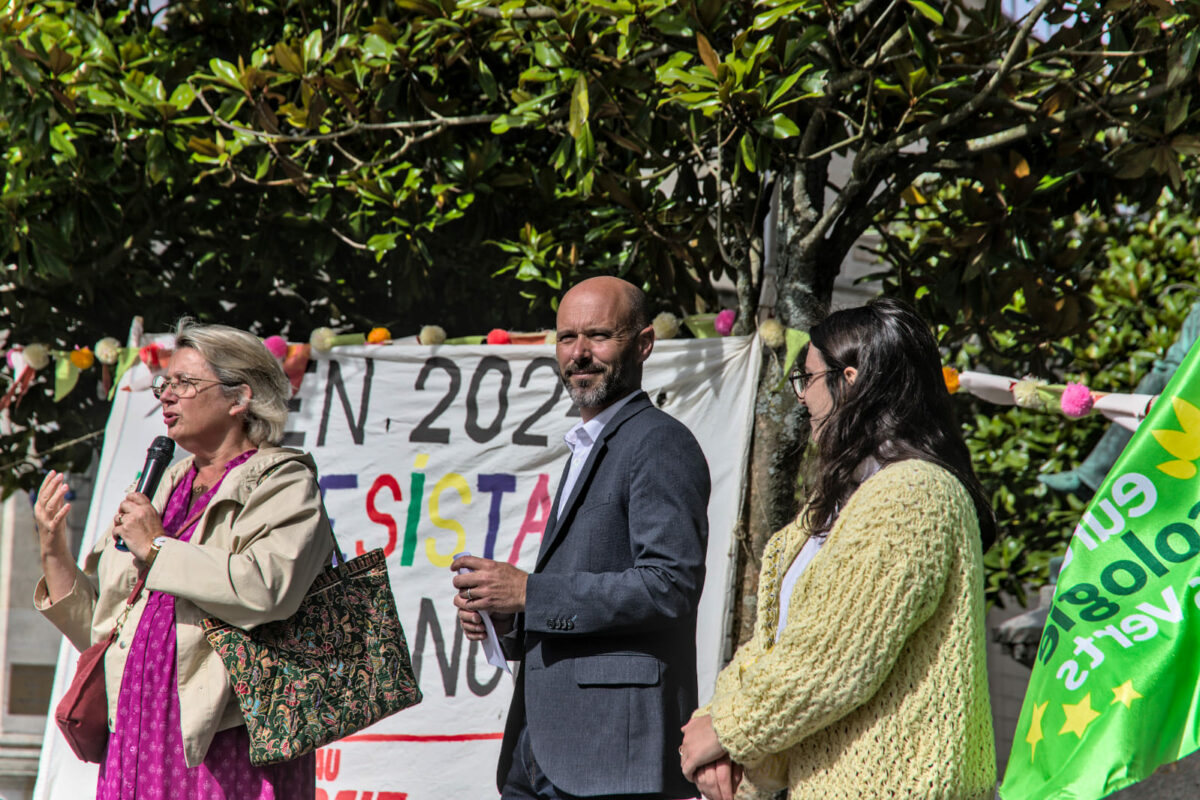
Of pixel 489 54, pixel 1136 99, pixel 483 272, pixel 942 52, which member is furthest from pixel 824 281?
pixel 483 272

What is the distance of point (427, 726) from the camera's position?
4551mm

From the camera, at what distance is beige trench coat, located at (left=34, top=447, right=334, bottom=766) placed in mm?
2828

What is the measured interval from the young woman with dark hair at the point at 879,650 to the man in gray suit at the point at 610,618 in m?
0.43

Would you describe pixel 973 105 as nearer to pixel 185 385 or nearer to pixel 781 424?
pixel 781 424

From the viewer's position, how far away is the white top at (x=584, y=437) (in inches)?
111

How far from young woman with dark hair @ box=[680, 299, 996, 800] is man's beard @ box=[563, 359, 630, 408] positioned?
86 cm

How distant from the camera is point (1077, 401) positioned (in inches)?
167

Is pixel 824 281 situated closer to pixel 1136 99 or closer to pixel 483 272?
pixel 1136 99

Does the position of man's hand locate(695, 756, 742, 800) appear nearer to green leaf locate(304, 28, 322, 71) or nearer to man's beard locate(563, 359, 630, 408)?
man's beard locate(563, 359, 630, 408)

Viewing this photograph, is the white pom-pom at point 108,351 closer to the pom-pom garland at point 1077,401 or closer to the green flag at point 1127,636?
the pom-pom garland at point 1077,401

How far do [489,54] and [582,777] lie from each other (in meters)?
3.13

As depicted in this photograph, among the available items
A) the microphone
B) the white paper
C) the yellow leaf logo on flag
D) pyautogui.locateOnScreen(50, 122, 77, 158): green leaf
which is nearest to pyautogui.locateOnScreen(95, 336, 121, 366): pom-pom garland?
pyautogui.locateOnScreen(50, 122, 77, 158): green leaf

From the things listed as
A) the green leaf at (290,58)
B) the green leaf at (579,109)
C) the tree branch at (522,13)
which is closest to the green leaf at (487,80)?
the tree branch at (522,13)

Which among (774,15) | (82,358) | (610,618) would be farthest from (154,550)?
(82,358)
